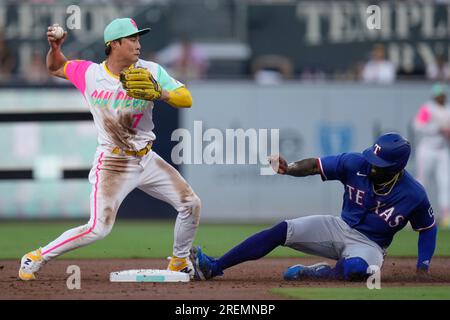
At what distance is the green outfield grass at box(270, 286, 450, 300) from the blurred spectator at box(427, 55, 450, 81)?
1103cm

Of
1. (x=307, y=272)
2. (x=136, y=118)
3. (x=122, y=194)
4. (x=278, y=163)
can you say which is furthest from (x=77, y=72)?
(x=307, y=272)

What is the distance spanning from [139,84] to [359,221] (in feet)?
7.45

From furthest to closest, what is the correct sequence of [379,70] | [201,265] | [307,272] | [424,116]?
[379,70]
[424,116]
[307,272]
[201,265]

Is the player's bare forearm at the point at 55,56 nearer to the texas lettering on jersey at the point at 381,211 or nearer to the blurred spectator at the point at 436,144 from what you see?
the texas lettering on jersey at the point at 381,211

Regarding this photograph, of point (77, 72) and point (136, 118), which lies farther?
point (77, 72)

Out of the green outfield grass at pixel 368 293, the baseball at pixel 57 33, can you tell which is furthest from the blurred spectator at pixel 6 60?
the green outfield grass at pixel 368 293

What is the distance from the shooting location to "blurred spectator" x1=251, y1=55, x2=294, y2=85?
18.7 metres

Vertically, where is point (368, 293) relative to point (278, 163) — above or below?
below

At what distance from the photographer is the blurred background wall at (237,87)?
16750mm

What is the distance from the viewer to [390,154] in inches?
311

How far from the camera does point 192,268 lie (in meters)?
8.50

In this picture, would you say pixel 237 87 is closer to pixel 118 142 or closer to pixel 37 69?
pixel 37 69
